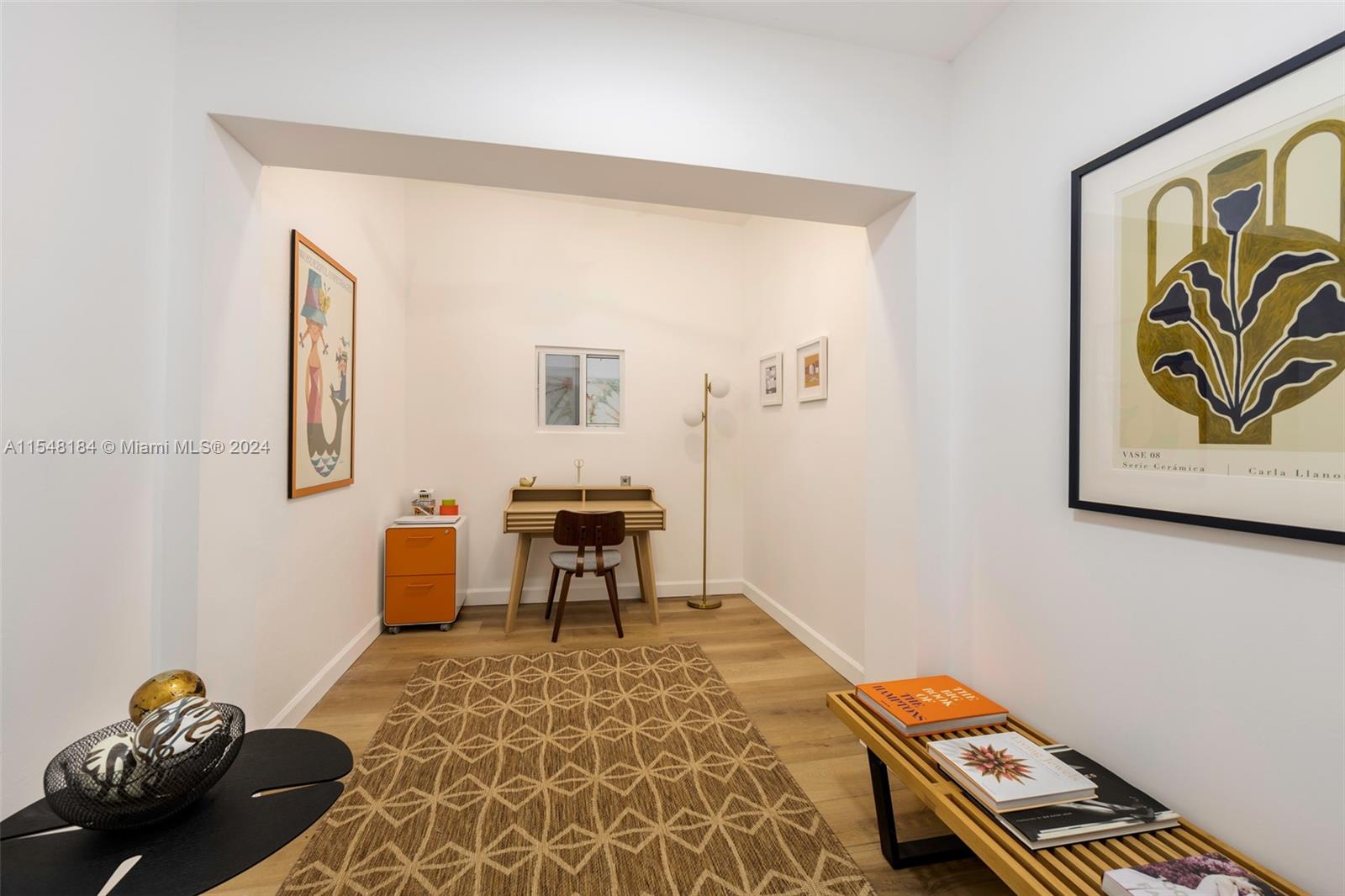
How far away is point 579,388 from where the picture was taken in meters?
4.05

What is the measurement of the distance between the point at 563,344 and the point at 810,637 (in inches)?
104

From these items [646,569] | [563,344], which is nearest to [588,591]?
[646,569]

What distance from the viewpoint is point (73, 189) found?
3.86ft

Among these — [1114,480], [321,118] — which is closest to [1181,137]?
[1114,480]

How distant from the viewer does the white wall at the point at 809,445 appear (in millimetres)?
2742

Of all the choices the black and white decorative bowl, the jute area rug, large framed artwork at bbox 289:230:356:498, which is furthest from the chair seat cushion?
the black and white decorative bowl

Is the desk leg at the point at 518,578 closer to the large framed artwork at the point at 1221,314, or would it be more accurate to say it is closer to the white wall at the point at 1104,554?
the white wall at the point at 1104,554

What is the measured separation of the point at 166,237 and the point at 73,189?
0.35 meters

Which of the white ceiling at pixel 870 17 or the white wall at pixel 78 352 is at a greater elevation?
the white ceiling at pixel 870 17

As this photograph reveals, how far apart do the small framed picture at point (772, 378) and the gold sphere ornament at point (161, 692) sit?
3.18 metres

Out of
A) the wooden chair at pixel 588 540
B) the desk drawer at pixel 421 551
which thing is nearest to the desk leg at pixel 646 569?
the wooden chair at pixel 588 540

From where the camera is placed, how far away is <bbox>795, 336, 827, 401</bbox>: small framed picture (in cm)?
303

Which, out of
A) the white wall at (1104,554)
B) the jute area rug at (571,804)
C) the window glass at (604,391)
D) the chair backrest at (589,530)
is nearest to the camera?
the white wall at (1104,554)

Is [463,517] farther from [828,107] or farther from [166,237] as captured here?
[828,107]
